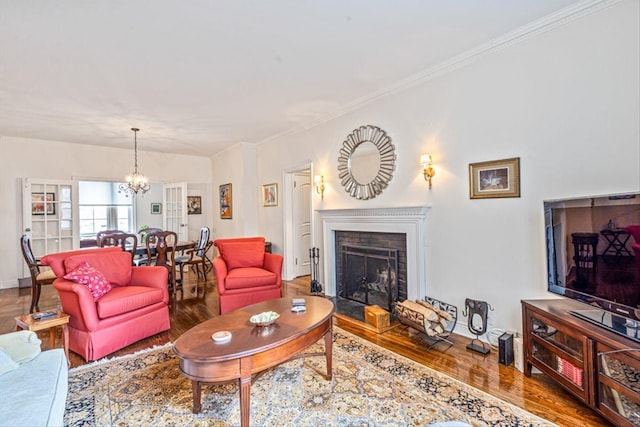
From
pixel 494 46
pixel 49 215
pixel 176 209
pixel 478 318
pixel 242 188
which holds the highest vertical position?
pixel 494 46

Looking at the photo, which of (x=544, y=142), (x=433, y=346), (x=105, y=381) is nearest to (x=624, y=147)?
(x=544, y=142)

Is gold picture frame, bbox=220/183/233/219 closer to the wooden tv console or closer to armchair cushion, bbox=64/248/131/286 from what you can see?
armchair cushion, bbox=64/248/131/286

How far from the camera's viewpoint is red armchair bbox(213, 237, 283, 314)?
364 centimetres

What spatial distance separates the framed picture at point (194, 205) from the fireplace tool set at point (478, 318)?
6.32 metres

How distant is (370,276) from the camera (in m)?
3.93

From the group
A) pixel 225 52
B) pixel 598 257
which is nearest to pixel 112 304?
pixel 225 52

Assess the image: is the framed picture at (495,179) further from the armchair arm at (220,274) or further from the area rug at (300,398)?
the armchair arm at (220,274)

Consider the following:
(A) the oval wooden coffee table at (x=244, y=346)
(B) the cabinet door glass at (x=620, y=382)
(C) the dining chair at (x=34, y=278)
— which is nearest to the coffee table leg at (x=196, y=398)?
(A) the oval wooden coffee table at (x=244, y=346)

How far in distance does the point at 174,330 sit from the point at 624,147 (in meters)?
4.17

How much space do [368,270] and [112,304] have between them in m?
2.77

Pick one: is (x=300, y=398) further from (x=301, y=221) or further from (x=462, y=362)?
(x=301, y=221)

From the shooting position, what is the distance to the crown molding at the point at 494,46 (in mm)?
2203

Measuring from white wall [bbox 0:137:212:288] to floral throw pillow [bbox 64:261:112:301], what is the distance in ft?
13.5

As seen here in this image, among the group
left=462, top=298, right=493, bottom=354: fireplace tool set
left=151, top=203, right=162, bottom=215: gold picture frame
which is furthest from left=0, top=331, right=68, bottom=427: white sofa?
left=151, top=203, right=162, bottom=215: gold picture frame
